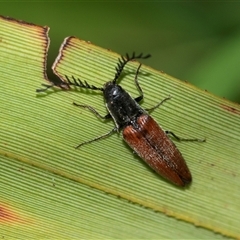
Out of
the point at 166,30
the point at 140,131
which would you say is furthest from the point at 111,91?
the point at 166,30

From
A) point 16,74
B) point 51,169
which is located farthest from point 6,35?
point 51,169

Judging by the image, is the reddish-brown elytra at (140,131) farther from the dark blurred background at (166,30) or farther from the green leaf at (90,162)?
the dark blurred background at (166,30)

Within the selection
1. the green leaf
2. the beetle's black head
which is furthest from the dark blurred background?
the beetle's black head

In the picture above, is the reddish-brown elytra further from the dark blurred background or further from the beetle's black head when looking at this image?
the dark blurred background

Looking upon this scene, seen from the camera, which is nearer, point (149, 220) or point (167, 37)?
point (149, 220)

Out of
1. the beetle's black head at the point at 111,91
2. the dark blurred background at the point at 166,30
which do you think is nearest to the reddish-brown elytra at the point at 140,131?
the beetle's black head at the point at 111,91

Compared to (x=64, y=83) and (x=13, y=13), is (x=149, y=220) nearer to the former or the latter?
(x=64, y=83)
